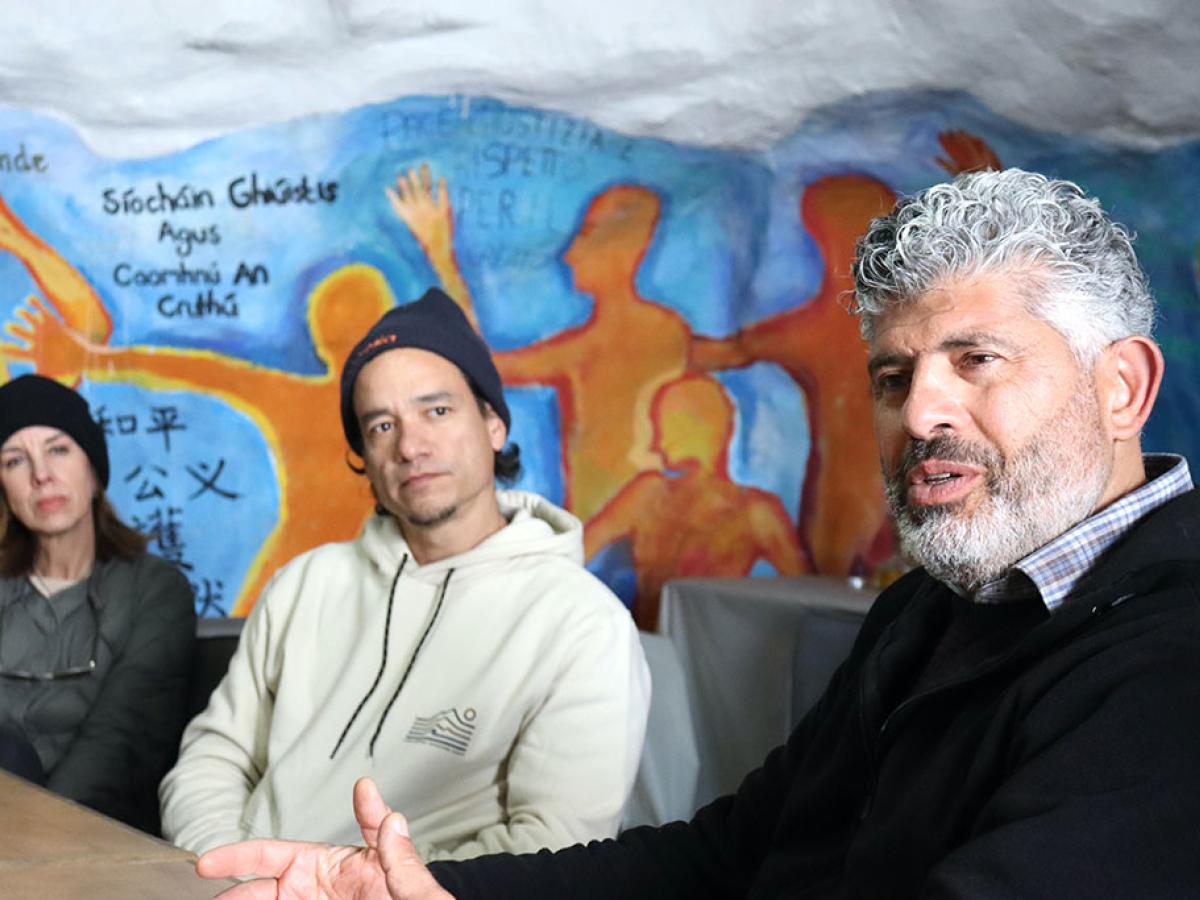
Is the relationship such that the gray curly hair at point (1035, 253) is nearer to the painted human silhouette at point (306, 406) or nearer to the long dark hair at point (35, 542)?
the long dark hair at point (35, 542)

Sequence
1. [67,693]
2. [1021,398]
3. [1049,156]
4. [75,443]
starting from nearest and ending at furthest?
1. [1021,398]
2. [67,693]
3. [75,443]
4. [1049,156]

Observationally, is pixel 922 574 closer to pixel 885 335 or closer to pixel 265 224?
pixel 885 335

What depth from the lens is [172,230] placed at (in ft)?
14.5

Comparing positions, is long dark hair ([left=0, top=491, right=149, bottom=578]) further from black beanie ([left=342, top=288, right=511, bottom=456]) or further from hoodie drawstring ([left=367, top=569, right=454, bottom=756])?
hoodie drawstring ([left=367, top=569, right=454, bottom=756])

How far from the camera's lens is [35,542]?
3.18 meters

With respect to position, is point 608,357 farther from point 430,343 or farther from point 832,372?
point 430,343

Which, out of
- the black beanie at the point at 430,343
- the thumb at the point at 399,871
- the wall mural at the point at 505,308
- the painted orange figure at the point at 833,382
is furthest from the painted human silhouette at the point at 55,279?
the thumb at the point at 399,871

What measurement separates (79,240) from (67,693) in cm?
185

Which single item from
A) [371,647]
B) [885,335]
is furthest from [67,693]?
[885,335]

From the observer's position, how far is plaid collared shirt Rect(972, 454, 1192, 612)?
1332 millimetres

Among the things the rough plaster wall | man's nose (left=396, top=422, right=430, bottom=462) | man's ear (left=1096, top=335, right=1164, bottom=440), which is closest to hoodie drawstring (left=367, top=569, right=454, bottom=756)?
man's nose (left=396, top=422, right=430, bottom=462)

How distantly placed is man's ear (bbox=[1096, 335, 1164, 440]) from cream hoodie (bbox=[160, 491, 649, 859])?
3.18ft

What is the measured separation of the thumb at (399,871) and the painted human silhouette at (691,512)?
3.40 m

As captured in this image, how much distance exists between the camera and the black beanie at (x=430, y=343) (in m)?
2.49
